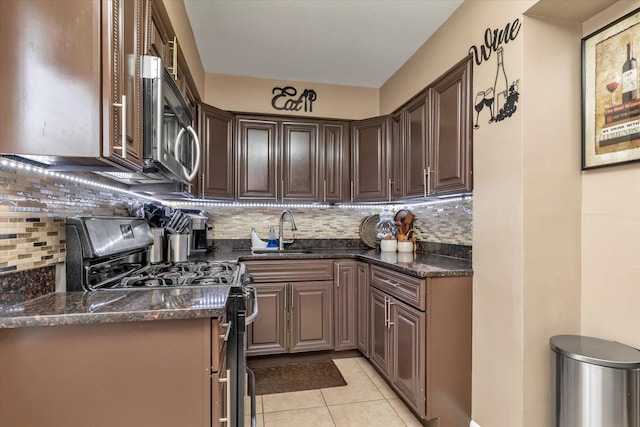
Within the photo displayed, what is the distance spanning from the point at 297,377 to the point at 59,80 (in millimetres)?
2410

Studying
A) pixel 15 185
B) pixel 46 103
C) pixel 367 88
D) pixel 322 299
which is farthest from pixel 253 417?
pixel 367 88

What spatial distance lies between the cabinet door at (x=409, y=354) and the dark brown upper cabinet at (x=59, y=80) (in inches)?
70.7

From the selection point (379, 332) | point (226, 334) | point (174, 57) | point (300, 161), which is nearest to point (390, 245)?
point (379, 332)

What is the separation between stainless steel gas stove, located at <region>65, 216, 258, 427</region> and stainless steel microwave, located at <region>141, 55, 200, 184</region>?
0.37 metres

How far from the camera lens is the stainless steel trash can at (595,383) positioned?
49.7 inches

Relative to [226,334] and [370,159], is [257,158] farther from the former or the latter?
[226,334]

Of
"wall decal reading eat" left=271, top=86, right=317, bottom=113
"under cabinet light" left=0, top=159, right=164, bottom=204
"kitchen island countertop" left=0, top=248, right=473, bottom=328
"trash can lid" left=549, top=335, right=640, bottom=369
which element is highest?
"wall decal reading eat" left=271, top=86, right=317, bottom=113

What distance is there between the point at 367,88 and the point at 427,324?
251 cm

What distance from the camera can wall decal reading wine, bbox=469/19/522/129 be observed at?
5.41ft

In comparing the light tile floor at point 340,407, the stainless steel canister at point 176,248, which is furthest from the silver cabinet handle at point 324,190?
the light tile floor at point 340,407

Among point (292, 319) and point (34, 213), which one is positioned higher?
point (34, 213)

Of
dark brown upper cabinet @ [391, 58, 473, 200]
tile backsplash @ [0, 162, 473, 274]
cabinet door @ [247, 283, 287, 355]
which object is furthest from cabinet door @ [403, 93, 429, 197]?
cabinet door @ [247, 283, 287, 355]

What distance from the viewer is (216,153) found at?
9.64 ft

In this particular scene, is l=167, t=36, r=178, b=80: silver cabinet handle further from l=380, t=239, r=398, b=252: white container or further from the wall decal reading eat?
l=380, t=239, r=398, b=252: white container
